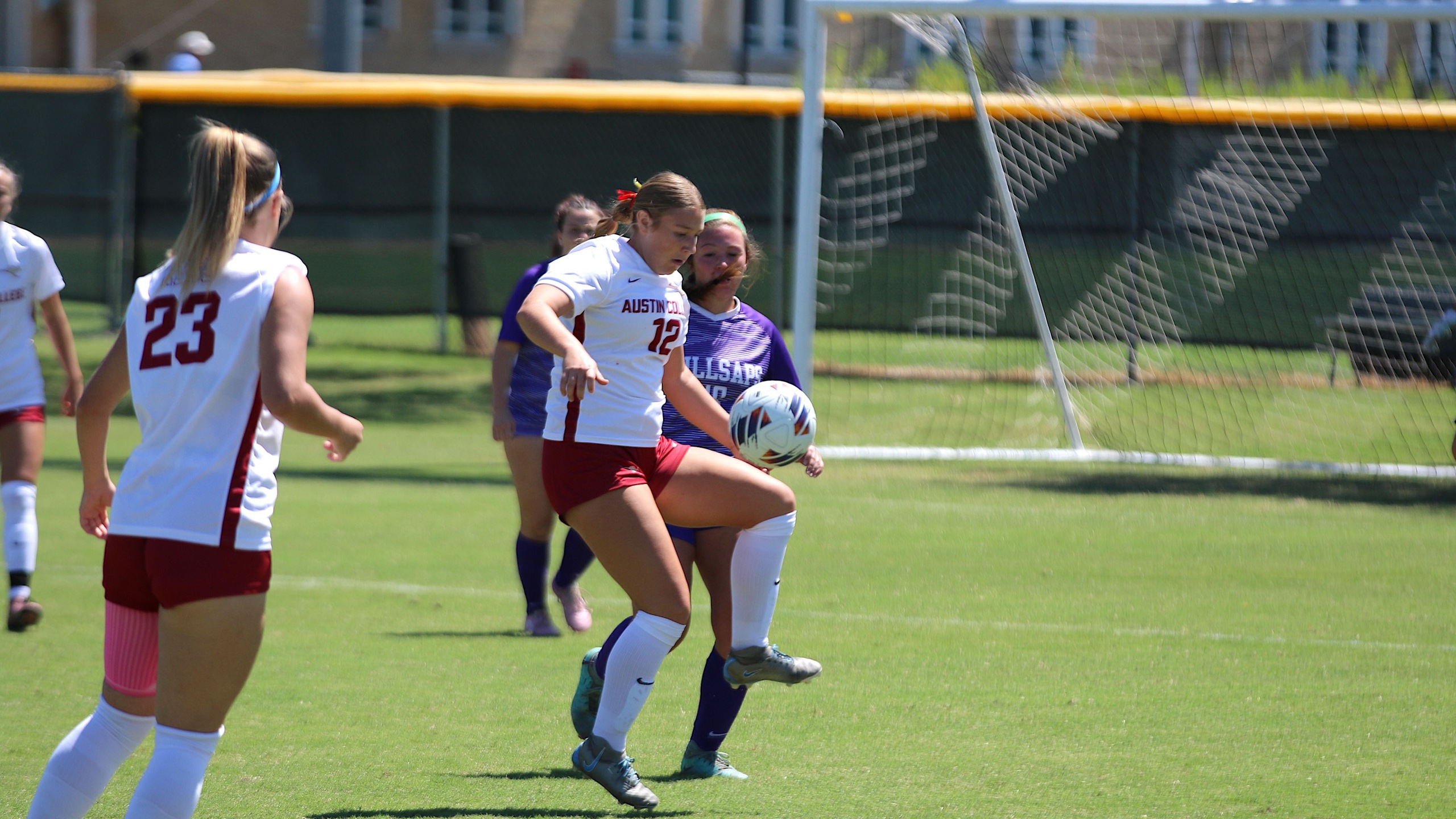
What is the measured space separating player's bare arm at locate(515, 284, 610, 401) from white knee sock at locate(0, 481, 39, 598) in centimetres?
388

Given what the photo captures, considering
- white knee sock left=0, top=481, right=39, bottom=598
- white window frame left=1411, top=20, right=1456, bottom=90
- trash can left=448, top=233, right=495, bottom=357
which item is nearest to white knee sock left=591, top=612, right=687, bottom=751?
white knee sock left=0, top=481, right=39, bottom=598

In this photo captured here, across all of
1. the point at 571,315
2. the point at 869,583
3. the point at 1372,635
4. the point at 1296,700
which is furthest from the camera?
the point at 869,583

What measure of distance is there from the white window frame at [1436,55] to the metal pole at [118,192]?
13610mm

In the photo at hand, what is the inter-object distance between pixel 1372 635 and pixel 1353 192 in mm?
10254

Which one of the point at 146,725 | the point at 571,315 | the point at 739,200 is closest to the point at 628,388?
the point at 571,315

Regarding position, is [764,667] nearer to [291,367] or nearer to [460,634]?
[291,367]

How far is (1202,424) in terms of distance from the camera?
50.5ft

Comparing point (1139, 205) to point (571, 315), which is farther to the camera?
point (1139, 205)

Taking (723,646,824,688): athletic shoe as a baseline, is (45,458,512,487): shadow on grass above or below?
below

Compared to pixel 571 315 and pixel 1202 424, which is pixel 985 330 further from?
pixel 571 315

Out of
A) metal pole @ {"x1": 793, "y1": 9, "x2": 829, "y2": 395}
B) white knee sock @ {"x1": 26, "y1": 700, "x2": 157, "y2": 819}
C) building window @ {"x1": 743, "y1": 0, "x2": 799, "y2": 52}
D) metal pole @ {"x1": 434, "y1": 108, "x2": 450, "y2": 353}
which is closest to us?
white knee sock @ {"x1": 26, "y1": 700, "x2": 157, "y2": 819}

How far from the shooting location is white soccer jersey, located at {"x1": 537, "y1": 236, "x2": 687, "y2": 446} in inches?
177

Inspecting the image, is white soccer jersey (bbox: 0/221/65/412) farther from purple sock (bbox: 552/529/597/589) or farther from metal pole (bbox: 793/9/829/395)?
metal pole (bbox: 793/9/829/395)

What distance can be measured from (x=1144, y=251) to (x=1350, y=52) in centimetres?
370
